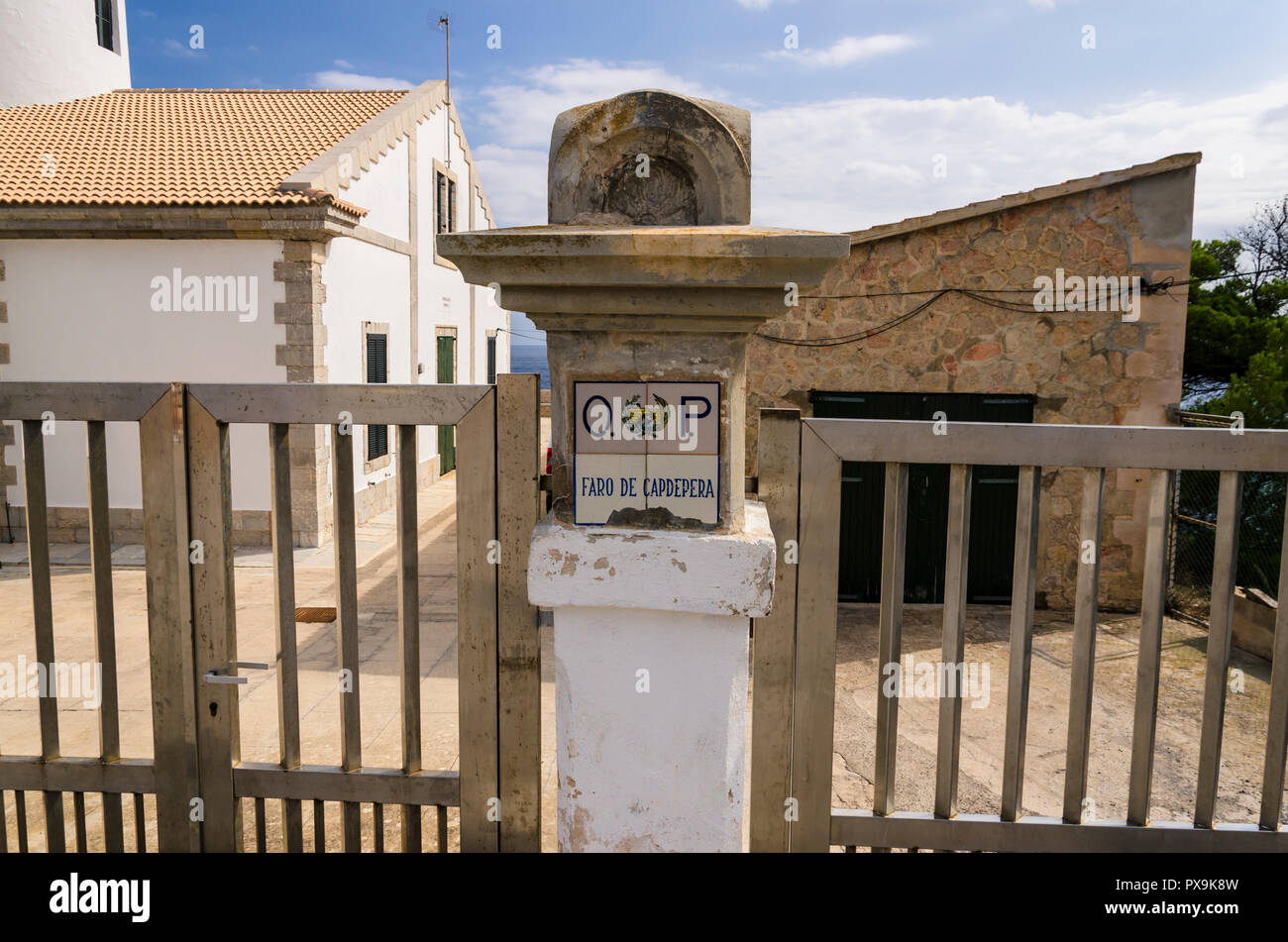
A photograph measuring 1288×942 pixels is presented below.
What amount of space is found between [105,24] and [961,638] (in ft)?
71.3

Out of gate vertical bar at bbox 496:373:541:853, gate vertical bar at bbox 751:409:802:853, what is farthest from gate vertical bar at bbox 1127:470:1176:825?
gate vertical bar at bbox 496:373:541:853

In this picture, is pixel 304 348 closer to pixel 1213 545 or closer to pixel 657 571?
pixel 657 571

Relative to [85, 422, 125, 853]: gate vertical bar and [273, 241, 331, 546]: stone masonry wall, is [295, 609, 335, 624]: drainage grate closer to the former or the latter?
[273, 241, 331, 546]: stone masonry wall

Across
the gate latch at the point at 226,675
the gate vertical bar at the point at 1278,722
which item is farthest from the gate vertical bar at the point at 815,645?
the gate latch at the point at 226,675

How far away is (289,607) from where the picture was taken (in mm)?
2809

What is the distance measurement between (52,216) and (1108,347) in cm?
1166

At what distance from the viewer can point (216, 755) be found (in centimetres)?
283

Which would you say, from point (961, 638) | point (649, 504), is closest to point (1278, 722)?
point (961, 638)

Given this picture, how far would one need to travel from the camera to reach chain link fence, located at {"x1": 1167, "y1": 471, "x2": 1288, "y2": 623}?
8375 millimetres

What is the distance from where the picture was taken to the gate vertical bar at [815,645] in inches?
104

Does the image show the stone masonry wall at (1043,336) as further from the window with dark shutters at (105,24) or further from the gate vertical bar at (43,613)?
the window with dark shutters at (105,24)

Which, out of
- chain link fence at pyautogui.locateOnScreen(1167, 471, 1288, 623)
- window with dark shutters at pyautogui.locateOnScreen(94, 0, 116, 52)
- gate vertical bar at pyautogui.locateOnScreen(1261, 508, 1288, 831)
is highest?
window with dark shutters at pyautogui.locateOnScreen(94, 0, 116, 52)

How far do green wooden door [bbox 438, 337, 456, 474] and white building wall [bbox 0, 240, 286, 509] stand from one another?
5.52m

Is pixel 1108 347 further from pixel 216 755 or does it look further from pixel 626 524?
pixel 216 755
